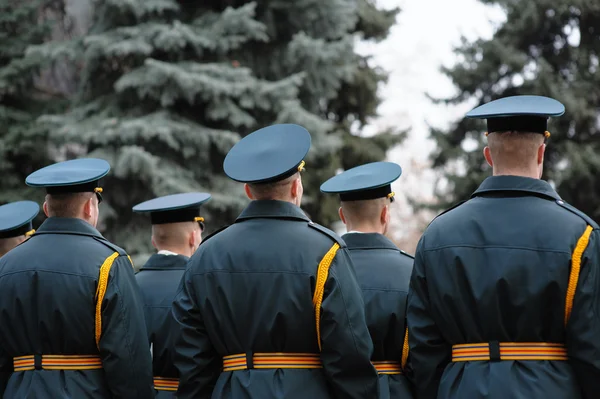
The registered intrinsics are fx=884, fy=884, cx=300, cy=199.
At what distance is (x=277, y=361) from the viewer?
161 inches

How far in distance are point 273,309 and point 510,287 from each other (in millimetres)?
1074

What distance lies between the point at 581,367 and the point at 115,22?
12.0m

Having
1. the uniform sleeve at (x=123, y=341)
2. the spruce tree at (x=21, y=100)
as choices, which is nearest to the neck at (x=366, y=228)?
the uniform sleeve at (x=123, y=341)

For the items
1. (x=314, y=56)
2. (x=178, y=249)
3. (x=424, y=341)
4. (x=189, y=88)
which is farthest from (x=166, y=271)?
(x=314, y=56)

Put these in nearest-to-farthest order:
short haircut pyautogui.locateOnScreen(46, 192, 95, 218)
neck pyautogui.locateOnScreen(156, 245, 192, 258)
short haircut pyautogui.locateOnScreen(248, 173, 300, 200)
Answer: 1. short haircut pyautogui.locateOnScreen(248, 173, 300, 200)
2. short haircut pyautogui.locateOnScreen(46, 192, 95, 218)
3. neck pyautogui.locateOnScreen(156, 245, 192, 258)

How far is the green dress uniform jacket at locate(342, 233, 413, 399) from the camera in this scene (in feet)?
17.5

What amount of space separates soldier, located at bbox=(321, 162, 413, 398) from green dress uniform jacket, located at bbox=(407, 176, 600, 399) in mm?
1205

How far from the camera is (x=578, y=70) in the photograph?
16.9 meters

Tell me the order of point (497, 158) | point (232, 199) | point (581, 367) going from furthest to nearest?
point (232, 199) < point (497, 158) < point (581, 367)

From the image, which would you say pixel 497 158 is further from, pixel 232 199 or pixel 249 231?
pixel 232 199

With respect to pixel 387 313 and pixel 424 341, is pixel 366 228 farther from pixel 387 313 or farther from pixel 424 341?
pixel 424 341

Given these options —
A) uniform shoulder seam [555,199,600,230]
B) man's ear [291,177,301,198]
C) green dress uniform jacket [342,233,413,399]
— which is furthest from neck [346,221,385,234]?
uniform shoulder seam [555,199,600,230]

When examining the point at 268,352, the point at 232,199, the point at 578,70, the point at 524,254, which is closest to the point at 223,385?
the point at 268,352

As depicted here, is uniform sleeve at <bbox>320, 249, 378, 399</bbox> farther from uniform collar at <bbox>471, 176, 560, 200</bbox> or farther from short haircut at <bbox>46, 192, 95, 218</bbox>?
short haircut at <bbox>46, 192, 95, 218</bbox>
